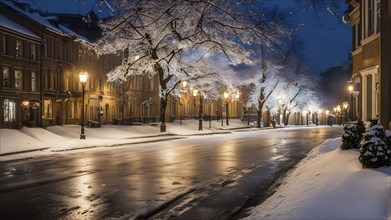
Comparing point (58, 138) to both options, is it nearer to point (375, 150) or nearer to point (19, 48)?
point (19, 48)

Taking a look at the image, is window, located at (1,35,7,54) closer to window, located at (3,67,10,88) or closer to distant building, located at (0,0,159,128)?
distant building, located at (0,0,159,128)

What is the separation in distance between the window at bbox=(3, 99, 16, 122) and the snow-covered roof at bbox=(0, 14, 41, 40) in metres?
6.28

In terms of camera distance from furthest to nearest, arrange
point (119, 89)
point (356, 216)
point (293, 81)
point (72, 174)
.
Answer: point (293, 81), point (119, 89), point (72, 174), point (356, 216)

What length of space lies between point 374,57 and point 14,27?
3438 cm

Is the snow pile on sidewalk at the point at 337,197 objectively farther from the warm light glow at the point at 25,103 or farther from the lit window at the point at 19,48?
the lit window at the point at 19,48

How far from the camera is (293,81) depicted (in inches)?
3442

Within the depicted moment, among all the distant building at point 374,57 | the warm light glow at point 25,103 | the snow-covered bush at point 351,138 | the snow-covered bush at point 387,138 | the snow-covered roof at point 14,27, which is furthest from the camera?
the warm light glow at point 25,103

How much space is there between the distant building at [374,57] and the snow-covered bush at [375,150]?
4.52 meters

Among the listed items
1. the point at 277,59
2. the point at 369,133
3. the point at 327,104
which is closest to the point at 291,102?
the point at 277,59

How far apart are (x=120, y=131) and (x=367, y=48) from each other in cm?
3054

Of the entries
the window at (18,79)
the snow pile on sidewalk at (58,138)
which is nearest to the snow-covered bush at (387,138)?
the snow pile on sidewalk at (58,138)

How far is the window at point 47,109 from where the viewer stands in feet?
168

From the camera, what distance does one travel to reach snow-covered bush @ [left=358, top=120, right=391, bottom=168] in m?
10.4

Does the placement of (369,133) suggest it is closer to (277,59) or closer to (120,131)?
(120,131)
